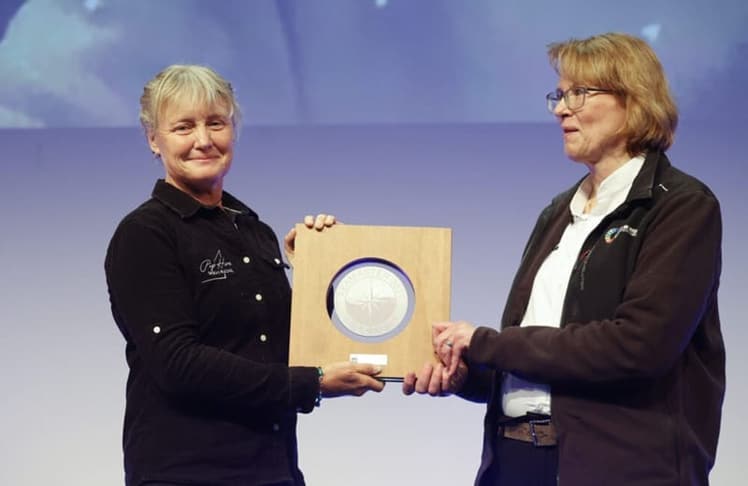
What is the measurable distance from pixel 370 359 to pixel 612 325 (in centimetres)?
50

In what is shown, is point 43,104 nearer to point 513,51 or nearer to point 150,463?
point 513,51

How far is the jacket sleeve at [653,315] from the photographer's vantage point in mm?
1729

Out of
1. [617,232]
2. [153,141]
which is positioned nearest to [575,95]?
[617,232]

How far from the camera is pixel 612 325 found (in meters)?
1.76

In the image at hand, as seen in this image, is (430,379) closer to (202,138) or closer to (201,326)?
(201,326)

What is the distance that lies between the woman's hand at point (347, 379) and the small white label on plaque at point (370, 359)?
0.6 inches

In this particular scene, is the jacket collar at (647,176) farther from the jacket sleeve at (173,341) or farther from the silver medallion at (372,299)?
the jacket sleeve at (173,341)

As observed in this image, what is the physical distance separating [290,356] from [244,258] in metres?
0.21

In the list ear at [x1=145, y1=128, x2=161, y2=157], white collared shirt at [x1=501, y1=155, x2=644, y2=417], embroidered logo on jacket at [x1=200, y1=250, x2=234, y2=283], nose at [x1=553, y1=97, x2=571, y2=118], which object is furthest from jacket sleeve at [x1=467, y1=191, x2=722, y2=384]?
ear at [x1=145, y1=128, x2=161, y2=157]

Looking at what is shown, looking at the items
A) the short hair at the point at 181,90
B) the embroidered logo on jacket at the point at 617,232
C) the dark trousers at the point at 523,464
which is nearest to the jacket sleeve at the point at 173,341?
the short hair at the point at 181,90

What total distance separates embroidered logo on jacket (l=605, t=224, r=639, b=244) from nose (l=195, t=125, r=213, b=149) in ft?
2.55

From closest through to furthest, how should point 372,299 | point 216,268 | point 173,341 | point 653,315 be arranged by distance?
1. point 653,315
2. point 173,341
3. point 216,268
4. point 372,299

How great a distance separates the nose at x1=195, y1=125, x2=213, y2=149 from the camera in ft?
6.52

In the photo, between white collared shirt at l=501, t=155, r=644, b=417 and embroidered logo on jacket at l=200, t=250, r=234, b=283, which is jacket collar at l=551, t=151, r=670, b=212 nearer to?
white collared shirt at l=501, t=155, r=644, b=417
